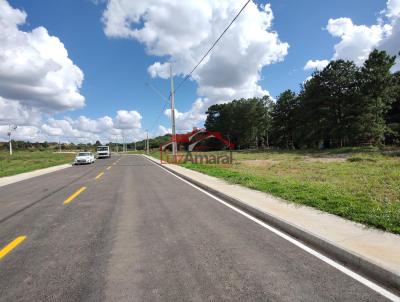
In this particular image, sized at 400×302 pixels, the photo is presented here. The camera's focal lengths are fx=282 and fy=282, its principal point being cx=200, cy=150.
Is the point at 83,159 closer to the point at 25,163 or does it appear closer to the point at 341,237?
the point at 25,163

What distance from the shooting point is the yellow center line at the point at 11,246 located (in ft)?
16.1

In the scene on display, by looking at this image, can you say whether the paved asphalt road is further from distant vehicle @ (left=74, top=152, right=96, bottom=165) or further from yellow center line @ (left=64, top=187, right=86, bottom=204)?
distant vehicle @ (left=74, top=152, right=96, bottom=165)

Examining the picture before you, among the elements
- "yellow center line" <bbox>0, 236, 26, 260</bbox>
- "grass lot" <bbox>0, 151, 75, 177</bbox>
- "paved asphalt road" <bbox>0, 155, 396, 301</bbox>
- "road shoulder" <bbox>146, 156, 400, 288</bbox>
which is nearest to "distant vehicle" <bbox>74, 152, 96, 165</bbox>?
"grass lot" <bbox>0, 151, 75, 177</bbox>

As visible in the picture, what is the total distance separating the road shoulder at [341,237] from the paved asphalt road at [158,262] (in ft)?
1.39

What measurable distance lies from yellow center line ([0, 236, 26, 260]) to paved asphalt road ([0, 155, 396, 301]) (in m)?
0.10

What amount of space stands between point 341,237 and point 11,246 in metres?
6.08

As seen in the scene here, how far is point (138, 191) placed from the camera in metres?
11.8

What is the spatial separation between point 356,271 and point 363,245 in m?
0.79

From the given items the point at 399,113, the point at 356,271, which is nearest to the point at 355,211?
the point at 356,271

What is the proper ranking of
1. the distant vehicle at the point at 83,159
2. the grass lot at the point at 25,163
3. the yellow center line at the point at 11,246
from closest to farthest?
the yellow center line at the point at 11,246
the grass lot at the point at 25,163
the distant vehicle at the point at 83,159

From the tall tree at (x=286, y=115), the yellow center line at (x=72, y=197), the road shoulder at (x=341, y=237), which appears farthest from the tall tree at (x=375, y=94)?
the yellow center line at (x=72, y=197)

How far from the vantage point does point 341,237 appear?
16.7 feet

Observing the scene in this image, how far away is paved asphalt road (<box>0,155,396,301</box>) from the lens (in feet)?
11.4

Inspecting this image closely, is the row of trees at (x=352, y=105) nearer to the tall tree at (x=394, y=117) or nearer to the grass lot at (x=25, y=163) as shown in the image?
the tall tree at (x=394, y=117)
